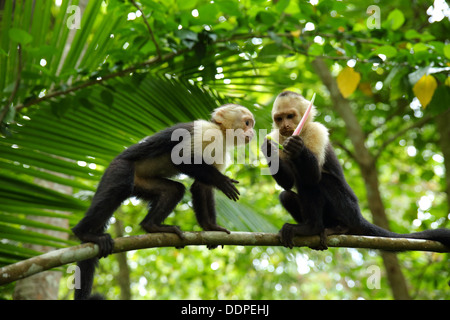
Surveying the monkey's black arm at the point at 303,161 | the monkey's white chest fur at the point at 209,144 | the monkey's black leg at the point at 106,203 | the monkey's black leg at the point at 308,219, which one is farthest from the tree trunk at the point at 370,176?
the monkey's black leg at the point at 106,203

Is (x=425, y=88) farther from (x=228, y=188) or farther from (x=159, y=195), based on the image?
(x=159, y=195)

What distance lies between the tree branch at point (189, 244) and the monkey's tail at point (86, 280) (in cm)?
50

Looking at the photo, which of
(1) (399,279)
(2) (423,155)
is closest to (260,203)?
(1) (399,279)

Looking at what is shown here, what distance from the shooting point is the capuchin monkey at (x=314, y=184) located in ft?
10.9

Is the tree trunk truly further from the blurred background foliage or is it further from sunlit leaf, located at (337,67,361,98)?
sunlit leaf, located at (337,67,361,98)

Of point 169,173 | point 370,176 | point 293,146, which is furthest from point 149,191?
→ point 370,176

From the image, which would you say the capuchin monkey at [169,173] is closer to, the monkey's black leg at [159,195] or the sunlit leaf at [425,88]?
the monkey's black leg at [159,195]

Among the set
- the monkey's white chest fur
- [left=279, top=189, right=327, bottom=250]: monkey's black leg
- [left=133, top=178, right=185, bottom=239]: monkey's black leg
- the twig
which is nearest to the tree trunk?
[left=279, top=189, right=327, bottom=250]: monkey's black leg

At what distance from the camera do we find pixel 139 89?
3.08 meters

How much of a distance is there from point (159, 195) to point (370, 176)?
4.06 meters

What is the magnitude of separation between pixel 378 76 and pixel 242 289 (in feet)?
22.0

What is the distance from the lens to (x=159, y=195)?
3492mm

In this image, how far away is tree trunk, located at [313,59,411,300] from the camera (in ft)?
19.6
